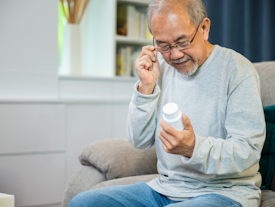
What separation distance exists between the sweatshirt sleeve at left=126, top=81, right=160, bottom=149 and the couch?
225 mm

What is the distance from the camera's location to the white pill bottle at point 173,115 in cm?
65

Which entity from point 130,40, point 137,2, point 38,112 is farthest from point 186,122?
point 137,2

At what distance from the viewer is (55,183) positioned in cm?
188

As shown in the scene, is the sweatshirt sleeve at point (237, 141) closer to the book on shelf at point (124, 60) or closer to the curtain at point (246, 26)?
the curtain at point (246, 26)

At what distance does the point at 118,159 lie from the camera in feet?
3.92

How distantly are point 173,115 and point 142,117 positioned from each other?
0.27 m

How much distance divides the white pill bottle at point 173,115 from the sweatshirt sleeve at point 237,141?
0.08 metres

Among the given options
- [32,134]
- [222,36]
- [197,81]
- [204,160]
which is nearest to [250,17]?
[222,36]

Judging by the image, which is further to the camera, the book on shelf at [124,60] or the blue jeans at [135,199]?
the book on shelf at [124,60]

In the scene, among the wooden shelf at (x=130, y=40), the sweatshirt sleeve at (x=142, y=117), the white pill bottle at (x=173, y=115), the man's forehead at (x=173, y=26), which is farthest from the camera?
the wooden shelf at (x=130, y=40)

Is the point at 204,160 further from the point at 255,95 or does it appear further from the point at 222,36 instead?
the point at 222,36

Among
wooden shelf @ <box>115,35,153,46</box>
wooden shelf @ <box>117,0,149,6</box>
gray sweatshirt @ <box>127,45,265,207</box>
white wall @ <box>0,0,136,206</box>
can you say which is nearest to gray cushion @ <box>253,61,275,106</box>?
gray sweatshirt @ <box>127,45,265,207</box>

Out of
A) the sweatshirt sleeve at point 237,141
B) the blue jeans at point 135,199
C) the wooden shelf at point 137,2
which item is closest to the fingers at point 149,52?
the sweatshirt sleeve at point 237,141

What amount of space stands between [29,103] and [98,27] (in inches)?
37.6
